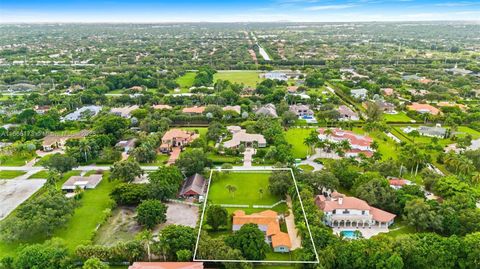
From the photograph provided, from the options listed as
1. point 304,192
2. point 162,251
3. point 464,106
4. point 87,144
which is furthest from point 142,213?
point 464,106

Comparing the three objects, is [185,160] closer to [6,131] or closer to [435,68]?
[6,131]

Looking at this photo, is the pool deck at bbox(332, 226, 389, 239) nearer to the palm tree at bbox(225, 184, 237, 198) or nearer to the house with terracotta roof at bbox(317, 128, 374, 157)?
the palm tree at bbox(225, 184, 237, 198)

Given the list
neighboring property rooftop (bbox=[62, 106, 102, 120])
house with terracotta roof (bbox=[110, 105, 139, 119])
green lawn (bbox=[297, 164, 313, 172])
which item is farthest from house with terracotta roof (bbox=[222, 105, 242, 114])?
neighboring property rooftop (bbox=[62, 106, 102, 120])

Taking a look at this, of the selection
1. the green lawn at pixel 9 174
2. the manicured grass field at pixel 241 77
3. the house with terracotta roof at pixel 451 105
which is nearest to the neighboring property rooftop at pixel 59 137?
the green lawn at pixel 9 174

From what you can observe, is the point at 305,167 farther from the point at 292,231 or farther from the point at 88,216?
the point at 88,216

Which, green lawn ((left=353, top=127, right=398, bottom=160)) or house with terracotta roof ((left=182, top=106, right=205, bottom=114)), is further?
house with terracotta roof ((left=182, top=106, right=205, bottom=114))

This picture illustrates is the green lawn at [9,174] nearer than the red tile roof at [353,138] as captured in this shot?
Yes

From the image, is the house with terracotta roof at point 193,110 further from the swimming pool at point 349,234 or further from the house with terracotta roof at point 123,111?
the swimming pool at point 349,234
